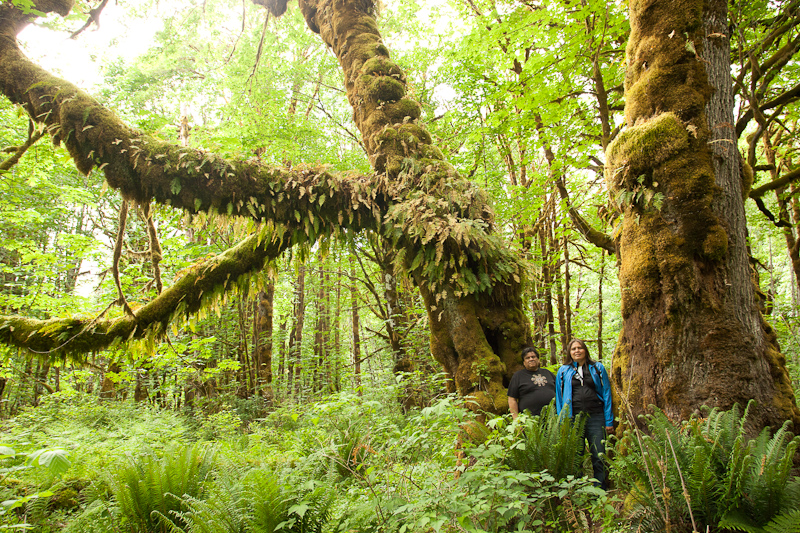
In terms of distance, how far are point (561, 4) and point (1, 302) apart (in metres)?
11.9

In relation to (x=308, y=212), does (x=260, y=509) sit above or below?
below

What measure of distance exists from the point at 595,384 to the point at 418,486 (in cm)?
251

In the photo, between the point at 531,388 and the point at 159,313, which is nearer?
the point at 531,388

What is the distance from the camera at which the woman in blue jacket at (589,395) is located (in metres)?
3.77

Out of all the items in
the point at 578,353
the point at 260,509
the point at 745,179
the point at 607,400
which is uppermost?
the point at 745,179

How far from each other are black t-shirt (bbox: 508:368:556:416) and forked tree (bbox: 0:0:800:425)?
0.34 m

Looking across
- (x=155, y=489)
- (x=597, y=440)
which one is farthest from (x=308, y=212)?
(x=597, y=440)

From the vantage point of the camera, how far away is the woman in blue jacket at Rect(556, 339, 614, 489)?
12.4ft

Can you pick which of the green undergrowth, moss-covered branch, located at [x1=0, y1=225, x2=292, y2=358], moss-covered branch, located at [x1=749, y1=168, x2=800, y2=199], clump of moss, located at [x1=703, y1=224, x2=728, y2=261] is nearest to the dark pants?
the green undergrowth

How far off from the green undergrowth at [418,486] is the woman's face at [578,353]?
2.81 feet

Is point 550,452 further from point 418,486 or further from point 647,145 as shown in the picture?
point 647,145

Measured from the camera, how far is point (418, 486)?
2385 millimetres

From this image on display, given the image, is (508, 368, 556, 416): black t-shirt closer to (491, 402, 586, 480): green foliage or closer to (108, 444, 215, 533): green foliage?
(491, 402, 586, 480): green foliage

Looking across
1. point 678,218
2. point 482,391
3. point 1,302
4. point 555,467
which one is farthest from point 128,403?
point 678,218
